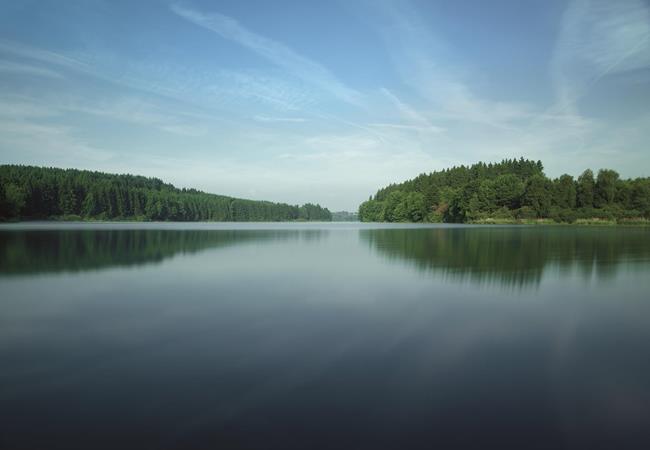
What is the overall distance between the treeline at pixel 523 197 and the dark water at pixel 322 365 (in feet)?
312

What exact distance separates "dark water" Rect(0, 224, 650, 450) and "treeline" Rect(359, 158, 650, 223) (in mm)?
95113

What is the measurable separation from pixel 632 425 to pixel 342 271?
14423 mm

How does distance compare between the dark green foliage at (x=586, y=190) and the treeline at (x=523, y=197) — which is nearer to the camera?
the treeline at (x=523, y=197)

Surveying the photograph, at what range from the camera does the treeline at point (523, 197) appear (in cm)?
9506

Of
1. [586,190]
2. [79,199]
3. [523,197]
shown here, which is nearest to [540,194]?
[523,197]

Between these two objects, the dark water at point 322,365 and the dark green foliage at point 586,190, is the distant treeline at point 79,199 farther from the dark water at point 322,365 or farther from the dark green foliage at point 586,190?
the dark green foliage at point 586,190

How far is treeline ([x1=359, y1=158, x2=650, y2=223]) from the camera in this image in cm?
9506

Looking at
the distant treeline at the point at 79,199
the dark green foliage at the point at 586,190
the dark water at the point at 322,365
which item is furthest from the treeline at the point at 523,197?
the dark water at the point at 322,365

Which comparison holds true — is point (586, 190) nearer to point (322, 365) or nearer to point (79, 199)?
point (322, 365)

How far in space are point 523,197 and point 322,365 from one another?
11159cm

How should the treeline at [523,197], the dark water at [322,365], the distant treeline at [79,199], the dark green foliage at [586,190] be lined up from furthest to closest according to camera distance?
1. the distant treeline at [79,199]
2. the dark green foliage at [586,190]
3. the treeline at [523,197]
4. the dark water at [322,365]

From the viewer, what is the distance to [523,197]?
105188mm

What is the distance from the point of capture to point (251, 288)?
47.6ft

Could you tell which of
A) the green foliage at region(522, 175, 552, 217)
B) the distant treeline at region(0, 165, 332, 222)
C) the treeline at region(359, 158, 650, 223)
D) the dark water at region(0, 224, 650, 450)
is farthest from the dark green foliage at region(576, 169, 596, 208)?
the distant treeline at region(0, 165, 332, 222)
